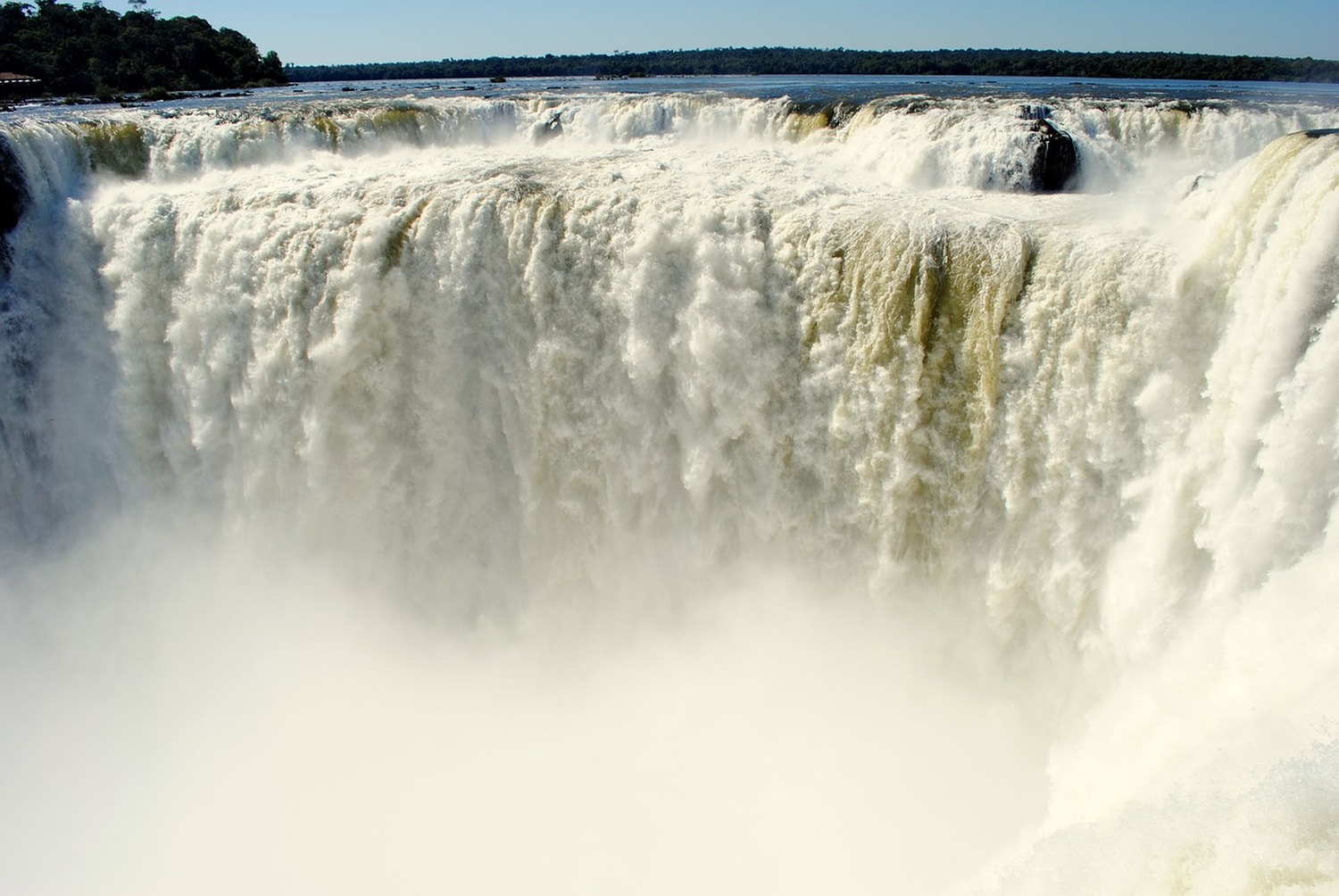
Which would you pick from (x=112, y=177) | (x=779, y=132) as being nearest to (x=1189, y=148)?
(x=779, y=132)

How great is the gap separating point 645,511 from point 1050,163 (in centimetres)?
596

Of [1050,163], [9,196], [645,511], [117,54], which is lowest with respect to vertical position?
[645,511]

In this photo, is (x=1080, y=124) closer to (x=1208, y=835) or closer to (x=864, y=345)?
(x=864, y=345)

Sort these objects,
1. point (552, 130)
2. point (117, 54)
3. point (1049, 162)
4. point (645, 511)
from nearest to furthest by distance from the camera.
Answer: point (645, 511) → point (1049, 162) → point (552, 130) → point (117, 54)

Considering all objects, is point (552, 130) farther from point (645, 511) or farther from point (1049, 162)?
point (645, 511)

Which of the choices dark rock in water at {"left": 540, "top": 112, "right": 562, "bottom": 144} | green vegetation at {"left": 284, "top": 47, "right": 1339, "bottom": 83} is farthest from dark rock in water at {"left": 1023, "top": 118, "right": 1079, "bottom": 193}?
green vegetation at {"left": 284, "top": 47, "right": 1339, "bottom": 83}

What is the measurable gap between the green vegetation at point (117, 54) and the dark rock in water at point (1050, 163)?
24.4 meters

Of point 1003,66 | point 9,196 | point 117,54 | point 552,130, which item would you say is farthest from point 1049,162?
point 117,54

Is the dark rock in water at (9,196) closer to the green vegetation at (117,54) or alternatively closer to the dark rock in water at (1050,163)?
the dark rock in water at (1050,163)

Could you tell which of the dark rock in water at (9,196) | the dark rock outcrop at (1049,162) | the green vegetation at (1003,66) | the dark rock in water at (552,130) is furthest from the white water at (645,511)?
the green vegetation at (1003,66)

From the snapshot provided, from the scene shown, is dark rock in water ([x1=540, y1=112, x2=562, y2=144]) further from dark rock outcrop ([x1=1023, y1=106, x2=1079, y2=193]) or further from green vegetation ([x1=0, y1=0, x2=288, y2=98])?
green vegetation ([x1=0, y1=0, x2=288, y2=98])

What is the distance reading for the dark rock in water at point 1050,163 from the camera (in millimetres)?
9469

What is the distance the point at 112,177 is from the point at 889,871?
11667 mm

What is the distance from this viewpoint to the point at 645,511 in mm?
7891
